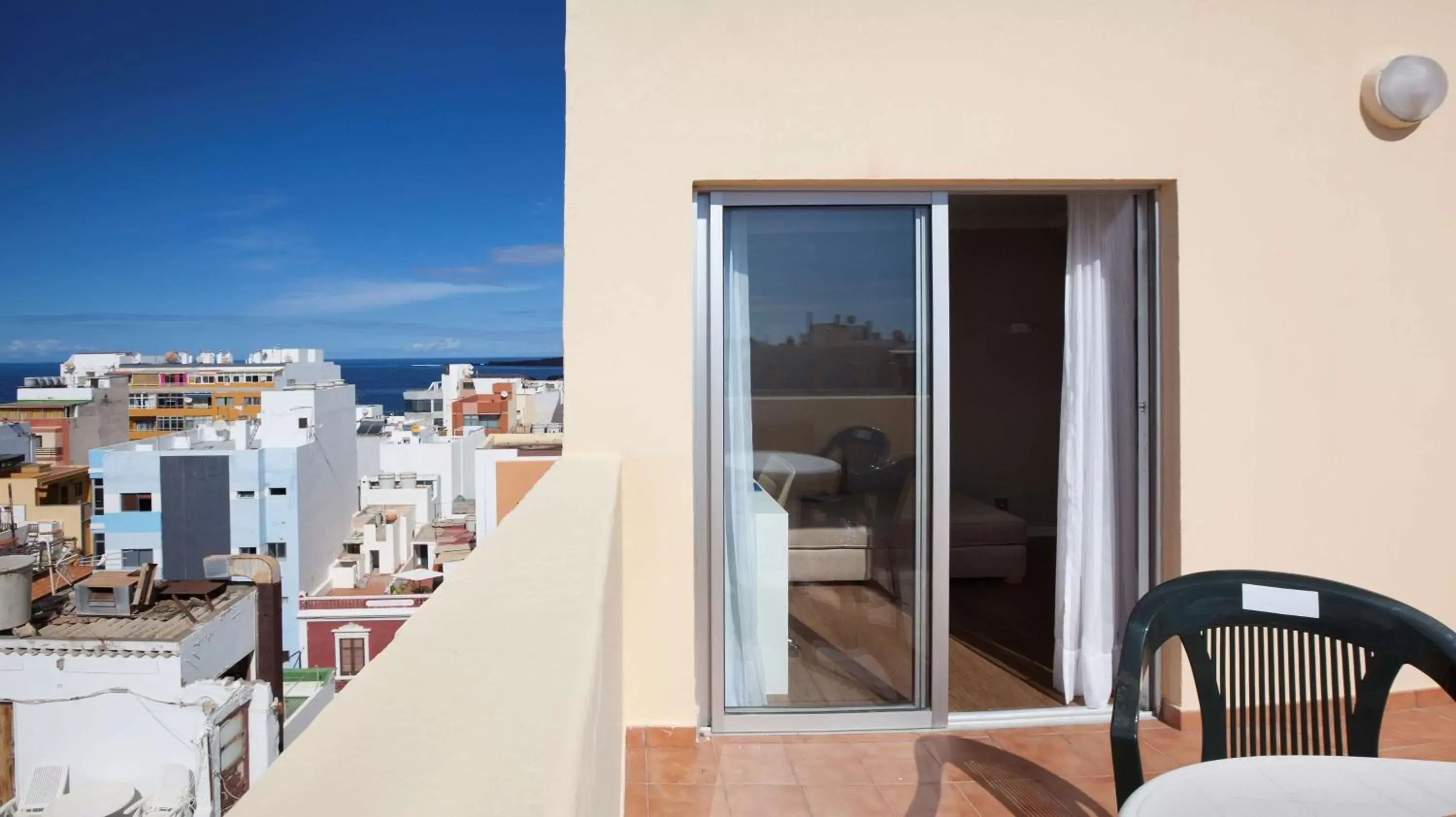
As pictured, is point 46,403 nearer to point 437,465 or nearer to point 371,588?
point 437,465

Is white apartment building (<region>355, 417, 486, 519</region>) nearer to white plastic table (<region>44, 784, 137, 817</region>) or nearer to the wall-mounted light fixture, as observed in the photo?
white plastic table (<region>44, 784, 137, 817</region>)

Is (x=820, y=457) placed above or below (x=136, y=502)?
above

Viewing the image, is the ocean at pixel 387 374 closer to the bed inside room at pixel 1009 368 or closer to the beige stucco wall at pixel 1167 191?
the bed inside room at pixel 1009 368

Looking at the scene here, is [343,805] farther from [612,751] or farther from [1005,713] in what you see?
[1005,713]

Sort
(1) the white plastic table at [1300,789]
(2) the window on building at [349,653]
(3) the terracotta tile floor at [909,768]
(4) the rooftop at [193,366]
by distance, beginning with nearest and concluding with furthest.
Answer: (1) the white plastic table at [1300,789] < (3) the terracotta tile floor at [909,768] < (2) the window on building at [349,653] < (4) the rooftop at [193,366]

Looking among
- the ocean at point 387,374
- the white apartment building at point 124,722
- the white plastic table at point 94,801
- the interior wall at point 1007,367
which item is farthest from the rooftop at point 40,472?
the interior wall at point 1007,367

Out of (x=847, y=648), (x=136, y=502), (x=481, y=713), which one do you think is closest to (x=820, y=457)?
(x=847, y=648)

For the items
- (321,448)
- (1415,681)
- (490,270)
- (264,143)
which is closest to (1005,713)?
(1415,681)

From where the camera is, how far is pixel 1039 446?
6.95 m

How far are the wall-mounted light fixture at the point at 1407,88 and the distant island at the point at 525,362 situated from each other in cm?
5902

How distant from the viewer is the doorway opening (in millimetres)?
3398

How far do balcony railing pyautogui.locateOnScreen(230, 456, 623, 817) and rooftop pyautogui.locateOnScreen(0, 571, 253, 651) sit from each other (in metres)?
10.2

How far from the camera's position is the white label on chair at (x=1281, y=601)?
1.96m

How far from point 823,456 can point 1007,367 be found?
4245mm
